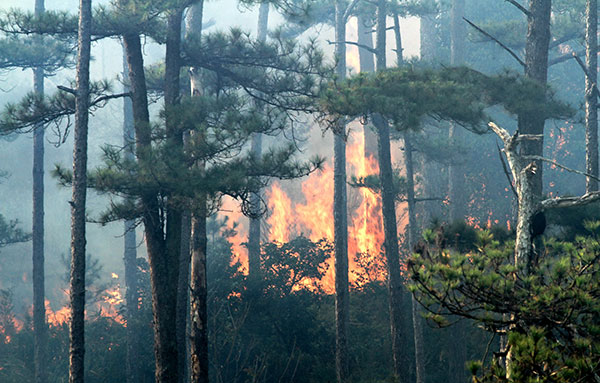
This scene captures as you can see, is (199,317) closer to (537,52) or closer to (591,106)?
(537,52)

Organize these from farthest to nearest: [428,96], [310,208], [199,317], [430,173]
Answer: [310,208], [430,173], [199,317], [428,96]

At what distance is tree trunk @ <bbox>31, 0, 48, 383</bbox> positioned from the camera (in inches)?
637

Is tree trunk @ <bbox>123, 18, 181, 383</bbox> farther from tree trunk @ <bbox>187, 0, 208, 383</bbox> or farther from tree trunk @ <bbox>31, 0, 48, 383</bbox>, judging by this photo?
tree trunk @ <bbox>31, 0, 48, 383</bbox>

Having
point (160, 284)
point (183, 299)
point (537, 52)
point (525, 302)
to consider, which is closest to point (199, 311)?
point (160, 284)

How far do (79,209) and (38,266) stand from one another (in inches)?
347

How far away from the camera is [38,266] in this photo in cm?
1712

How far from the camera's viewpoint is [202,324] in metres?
11.0

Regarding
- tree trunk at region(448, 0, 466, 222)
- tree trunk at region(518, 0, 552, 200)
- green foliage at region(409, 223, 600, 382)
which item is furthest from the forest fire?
green foliage at region(409, 223, 600, 382)

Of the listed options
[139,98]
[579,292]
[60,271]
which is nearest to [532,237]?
[579,292]

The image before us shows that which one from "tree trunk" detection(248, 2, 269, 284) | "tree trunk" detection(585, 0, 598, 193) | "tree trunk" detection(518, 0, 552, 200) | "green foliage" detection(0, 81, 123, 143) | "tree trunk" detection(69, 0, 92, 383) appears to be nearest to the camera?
"tree trunk" detection(69, 0, 92, 383)

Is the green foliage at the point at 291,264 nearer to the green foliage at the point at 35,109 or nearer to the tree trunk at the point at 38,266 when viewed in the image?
the tree trunk at the point at 38,266

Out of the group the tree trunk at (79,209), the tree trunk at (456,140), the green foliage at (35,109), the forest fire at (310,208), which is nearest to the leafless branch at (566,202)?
the tree trunk at (79,209)

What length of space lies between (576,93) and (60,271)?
30943mm

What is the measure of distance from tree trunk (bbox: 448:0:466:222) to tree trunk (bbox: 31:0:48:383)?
42.5ft
